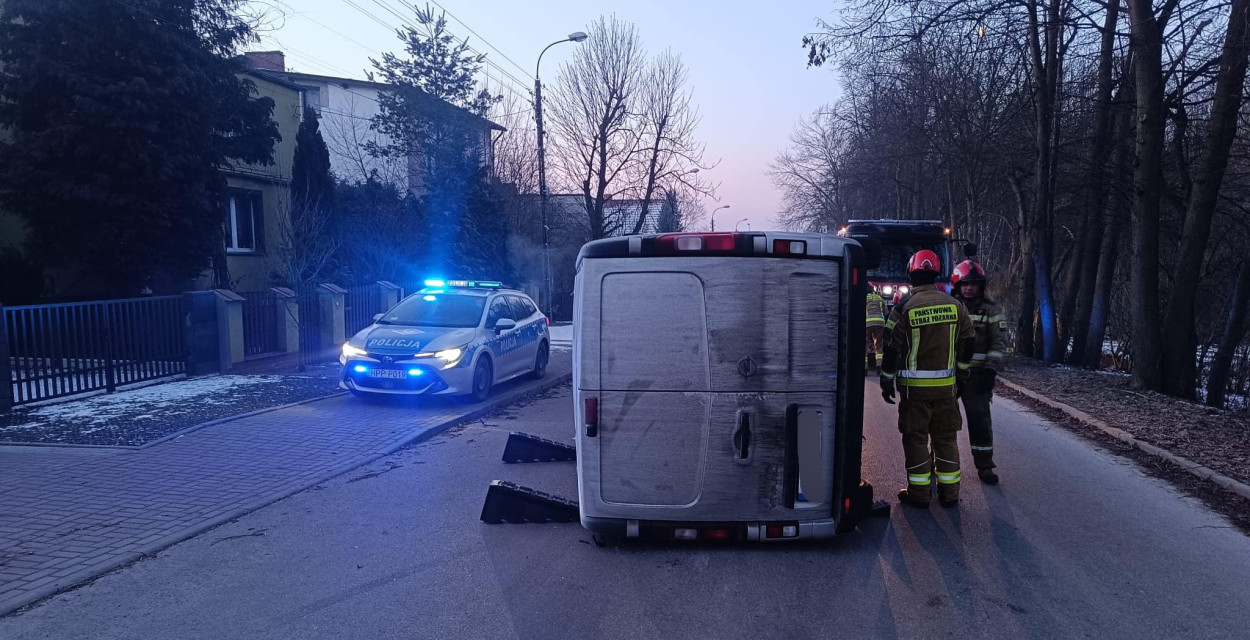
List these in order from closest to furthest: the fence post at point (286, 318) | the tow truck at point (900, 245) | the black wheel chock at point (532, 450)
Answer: the black wheel chock at point (532, 450)
the tow truck at point (900, 245)
the fence post at point (286, 318)

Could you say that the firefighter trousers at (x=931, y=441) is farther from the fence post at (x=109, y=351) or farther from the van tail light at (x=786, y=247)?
the fence post at (x=109, y=351)

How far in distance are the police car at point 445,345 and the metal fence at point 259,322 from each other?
4.56 metres

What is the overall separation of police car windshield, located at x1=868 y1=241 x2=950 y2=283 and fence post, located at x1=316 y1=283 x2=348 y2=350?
10.8 metres

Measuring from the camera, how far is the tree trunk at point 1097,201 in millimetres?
14422

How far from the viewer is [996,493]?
20.3 feet

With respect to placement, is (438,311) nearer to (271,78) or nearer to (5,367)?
(5,367)

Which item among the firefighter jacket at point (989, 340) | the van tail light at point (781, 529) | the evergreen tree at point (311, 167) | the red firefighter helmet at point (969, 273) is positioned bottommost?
the van tail light at point (781, 529)

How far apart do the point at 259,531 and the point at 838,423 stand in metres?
4.07

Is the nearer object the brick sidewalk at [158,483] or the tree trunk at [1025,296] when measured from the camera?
the brick sidewalk at [158,483]

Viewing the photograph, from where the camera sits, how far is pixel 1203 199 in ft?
37.2

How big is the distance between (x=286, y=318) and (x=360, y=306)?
258 centimetres

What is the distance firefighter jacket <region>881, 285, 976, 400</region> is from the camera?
552 cm

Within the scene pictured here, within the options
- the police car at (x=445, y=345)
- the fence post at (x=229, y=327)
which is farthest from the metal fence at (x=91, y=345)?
the police car at (x=445, y=345)

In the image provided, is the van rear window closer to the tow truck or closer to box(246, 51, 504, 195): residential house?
the tow truck
